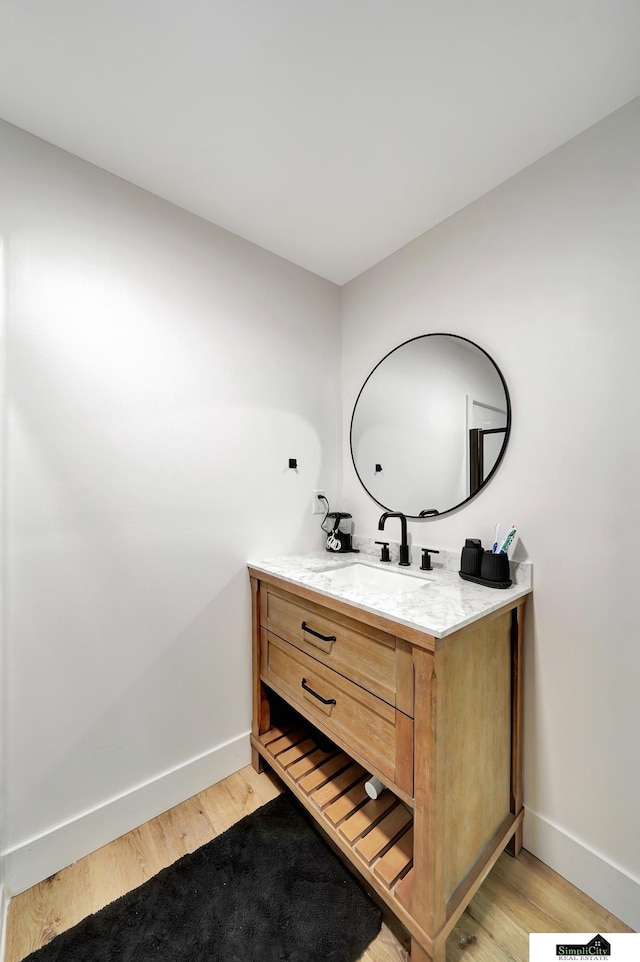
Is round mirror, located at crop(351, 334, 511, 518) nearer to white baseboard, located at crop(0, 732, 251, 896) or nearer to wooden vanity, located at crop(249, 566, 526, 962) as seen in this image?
wooden vanity, located at crop(249, 566, 526, 962)

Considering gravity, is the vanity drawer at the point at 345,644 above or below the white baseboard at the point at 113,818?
above

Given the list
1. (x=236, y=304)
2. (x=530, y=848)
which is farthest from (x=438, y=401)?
(x=530, y=848)

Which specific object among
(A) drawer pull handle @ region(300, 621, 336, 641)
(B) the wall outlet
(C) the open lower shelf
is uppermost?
(B) the wall outlet

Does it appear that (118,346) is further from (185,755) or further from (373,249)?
(185,755)

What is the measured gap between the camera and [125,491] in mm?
1427

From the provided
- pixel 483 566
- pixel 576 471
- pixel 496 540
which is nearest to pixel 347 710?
pixel 483 566

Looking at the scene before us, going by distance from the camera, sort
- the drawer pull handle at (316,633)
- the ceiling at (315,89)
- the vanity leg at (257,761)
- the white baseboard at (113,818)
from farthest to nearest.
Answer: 1. the vanity leg at (257,761)
2. the drawer pull handle at (316,633)
3. the white baseboard at (113,818)
4. the ceiling at (315,89)

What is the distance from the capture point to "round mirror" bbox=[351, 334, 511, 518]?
1.50 m

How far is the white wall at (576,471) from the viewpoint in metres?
A: 1.14

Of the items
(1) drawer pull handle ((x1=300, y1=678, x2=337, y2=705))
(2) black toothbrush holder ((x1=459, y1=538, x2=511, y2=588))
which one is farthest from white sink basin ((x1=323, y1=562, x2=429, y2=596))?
(1) drawer pull handle ((x1=300, y1=678, x2=337, y2=705))

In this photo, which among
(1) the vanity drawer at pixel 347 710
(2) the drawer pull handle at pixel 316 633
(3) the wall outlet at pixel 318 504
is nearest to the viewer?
(1) the vanity drawer at pixel 347 710

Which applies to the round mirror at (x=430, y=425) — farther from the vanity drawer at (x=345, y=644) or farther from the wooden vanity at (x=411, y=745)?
the vanity drawer at (x=345, y=644)

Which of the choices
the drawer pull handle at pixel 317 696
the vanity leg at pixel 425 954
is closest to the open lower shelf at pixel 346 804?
the vanity leg at pixel 425 954

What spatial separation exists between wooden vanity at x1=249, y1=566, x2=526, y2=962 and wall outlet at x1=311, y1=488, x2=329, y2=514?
0.55 metres
